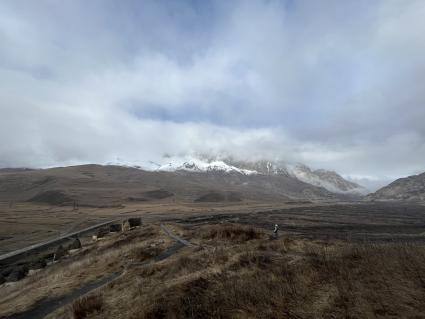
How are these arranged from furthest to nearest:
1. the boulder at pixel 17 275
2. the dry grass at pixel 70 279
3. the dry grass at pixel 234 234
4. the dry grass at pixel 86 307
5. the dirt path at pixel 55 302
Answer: the boulder at pixel 17 275 < the dry grass at pixel 234 234 < the dry grass at pixel 70 279 < the dirt path at pixel 55 302 < the dry grass at pixel 86 307

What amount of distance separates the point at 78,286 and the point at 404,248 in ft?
50.5

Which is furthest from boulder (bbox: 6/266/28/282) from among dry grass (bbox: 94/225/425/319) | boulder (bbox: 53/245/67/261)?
dry grass (bbox: 94/225/425/319)

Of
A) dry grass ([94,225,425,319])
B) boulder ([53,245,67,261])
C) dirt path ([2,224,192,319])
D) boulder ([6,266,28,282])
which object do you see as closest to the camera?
dry grass ([94,225,425,319])

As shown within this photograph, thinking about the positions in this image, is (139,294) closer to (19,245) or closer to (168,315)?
(168,315)

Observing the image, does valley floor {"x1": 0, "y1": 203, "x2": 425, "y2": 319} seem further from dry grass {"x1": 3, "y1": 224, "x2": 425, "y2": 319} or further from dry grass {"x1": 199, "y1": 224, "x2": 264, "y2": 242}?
dry grass {"x1": 199, "y1": 224, "x2": 264, "y2": 242}

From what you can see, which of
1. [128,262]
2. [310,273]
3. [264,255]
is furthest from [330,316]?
[128,262]

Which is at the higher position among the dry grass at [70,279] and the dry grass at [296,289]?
the dry grass at [296,289]

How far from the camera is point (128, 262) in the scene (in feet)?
70.2

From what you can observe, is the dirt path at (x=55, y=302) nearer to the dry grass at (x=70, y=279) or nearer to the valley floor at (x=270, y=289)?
the valley floor at (x=270, y=289)

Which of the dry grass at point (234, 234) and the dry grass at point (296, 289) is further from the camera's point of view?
the dry grass at point (234, 234)

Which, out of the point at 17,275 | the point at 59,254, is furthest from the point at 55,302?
the point at 59,254

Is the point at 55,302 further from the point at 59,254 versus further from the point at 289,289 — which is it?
the point at 59,254

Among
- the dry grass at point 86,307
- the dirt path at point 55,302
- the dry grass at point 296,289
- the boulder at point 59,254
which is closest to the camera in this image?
the dry grass at point 296,289

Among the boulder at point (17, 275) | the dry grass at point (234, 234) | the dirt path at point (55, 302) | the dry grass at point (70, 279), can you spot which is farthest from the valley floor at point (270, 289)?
the boulder at point (17, 275)
